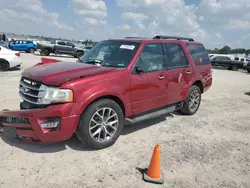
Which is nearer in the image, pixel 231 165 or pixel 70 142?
pixel 231 165

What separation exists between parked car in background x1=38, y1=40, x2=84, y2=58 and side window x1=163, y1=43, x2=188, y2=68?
2234 centimetres

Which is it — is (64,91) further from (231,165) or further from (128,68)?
(231,165)

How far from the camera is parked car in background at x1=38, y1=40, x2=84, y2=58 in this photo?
87.6 ft

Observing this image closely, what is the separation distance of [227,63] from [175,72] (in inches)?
952

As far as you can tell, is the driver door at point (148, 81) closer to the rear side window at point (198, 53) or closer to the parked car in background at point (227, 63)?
the rear side window at point (198, 53)

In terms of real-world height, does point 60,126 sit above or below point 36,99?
below

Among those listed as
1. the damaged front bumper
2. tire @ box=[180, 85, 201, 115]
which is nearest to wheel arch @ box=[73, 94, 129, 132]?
the damaged front bumper

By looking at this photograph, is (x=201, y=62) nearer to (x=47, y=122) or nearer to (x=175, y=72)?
(x=175, y=72)

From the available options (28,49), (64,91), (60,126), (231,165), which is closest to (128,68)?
(64,91)

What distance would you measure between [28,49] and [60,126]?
1154 inches

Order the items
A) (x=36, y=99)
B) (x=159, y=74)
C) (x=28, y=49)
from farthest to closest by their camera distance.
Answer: (x=28, y=49) → (x=159, y=74) → (x=36, y=99)

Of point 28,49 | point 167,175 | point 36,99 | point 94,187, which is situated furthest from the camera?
point 28,49

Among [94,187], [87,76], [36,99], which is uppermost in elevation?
[87,76]

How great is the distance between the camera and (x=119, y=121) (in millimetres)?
4219
